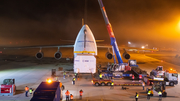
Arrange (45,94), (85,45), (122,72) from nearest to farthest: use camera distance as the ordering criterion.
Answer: (45,94), (85,45), (122,72)

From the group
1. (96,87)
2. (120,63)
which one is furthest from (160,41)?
(96,87)

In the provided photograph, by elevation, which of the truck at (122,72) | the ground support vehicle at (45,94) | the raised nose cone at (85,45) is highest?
the raised nose cone at (85,45)

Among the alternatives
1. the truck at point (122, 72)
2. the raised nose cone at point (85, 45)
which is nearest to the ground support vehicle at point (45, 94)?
the raised nose cone at point (85, 45)

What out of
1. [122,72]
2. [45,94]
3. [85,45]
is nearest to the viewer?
[45,94]

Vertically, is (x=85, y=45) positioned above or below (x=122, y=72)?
above

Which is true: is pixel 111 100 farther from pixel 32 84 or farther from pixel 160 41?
pixel 160 41

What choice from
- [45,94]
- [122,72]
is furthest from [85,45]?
[45,94]

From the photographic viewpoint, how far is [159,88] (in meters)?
13.9

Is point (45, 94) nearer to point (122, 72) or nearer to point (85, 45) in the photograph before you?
point (85, 45)

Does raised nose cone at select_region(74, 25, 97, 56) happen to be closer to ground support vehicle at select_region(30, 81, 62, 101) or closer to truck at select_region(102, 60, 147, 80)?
truck at select_region(102, 60, 147, 80)

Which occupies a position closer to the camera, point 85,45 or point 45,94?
point 45,94

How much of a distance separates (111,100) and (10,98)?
27.6 ft

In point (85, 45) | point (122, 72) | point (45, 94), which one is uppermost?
point (85, 45)

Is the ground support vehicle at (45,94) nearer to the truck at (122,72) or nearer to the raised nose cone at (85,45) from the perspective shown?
the raised nose cone at (85,45)
